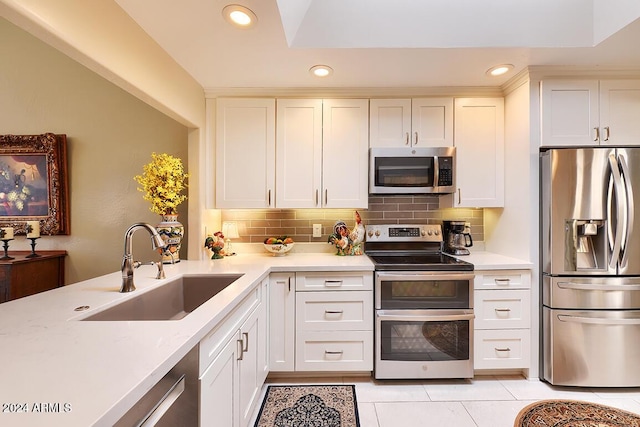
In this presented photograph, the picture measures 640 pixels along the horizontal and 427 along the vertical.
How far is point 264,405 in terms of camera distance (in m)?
1.95

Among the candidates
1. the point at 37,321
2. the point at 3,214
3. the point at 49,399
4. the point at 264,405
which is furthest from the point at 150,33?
the point at 3,214

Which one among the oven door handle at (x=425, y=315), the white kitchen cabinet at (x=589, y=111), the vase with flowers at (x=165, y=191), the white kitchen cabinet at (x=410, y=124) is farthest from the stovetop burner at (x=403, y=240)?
the vase with flowers at (x=165, y=191)

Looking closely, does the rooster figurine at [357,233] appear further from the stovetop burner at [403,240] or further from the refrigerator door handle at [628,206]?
the refrigerator door handle at [628,206]

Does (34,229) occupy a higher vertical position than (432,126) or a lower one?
lower

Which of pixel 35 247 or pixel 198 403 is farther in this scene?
pixel 35 247

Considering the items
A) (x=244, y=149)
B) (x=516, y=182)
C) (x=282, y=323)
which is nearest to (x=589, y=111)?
(x=516, y=182)

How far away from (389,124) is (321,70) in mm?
732

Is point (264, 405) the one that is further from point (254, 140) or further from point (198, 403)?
point (254, 140)

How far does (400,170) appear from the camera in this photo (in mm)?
2443

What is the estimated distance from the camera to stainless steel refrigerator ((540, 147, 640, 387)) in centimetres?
201

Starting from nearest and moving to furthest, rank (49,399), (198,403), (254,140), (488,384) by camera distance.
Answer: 1. (49,399)
2. (198,403)
3. (488,384)
4. (254,140)

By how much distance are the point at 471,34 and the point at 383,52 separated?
1.79 ft

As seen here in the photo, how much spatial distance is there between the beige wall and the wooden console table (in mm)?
86

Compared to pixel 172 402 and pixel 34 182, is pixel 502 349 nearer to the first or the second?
pixel 172 402
